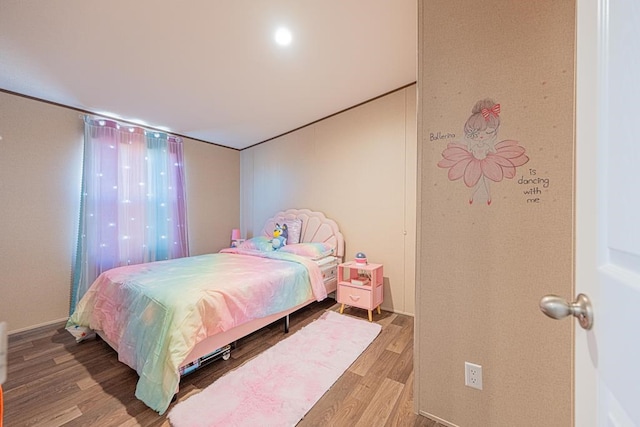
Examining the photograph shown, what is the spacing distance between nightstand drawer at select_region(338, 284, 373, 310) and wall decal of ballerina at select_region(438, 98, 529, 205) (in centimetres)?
182

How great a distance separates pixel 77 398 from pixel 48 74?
268 centimetres

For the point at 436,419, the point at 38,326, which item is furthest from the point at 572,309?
the point at 38,326

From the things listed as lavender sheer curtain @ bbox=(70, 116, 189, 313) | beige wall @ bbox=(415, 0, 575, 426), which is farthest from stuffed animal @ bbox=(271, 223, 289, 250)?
beige wall @ bbox=(415, 0, 575, 426)

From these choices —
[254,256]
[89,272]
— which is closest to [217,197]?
[254,256]

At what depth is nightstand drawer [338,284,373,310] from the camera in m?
2.85

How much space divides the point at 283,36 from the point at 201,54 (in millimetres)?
739

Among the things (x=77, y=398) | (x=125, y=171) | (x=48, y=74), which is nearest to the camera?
(x=77, y=398)

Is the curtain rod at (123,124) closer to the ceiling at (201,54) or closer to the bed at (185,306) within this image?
the ceiling at (201,54)

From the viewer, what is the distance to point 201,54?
221 cm

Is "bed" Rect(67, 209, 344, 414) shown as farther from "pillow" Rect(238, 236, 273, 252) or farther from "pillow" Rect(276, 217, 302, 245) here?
"pillow" Rect(276, 217, 302, 245)

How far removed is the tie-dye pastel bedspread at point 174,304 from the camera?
1.60m

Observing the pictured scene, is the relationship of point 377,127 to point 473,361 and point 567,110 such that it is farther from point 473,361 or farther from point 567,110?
point 473,361
